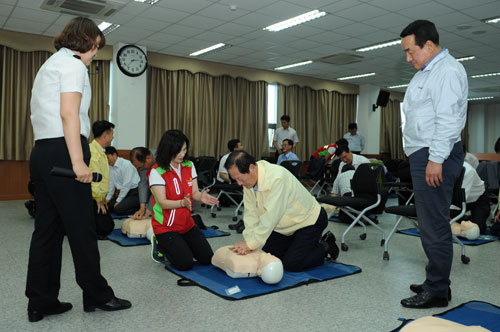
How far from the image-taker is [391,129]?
12.3 m

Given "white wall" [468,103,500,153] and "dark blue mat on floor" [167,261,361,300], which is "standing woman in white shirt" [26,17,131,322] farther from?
"white wall" [468,103,500,153]

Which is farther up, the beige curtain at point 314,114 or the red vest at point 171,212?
the beige curtain at point 314,114

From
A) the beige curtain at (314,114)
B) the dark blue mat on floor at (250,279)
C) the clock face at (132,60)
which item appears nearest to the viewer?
the dark blue mat on floor at (250,279)

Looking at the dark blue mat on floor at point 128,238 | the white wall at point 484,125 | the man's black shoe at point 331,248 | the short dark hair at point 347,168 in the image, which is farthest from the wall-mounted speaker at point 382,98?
the man's black shoe at point 331,248

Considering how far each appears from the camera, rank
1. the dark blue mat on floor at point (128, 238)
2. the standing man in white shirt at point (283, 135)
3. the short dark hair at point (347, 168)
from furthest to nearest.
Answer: the standing man in white shirt at point (283, 135) < the short dark hair at point (347, 168) < the dark blue mat on floor at point (128, 238)

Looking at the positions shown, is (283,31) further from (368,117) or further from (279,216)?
(368,117)

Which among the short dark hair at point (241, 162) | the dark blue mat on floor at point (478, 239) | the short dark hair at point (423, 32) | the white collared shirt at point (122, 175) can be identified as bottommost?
the dark blue mat on floor at point (478, 239)

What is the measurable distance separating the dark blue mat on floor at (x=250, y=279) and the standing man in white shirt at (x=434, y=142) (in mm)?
663

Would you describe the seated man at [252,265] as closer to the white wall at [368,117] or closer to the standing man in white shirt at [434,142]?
the standing man in white shirt at [434,142]

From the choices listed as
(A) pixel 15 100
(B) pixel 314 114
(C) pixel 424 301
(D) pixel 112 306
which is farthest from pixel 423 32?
(B) pixel 314 114

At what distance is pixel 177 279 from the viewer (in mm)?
2854

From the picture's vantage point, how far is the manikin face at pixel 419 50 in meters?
2.37

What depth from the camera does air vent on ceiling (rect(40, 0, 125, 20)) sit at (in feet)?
17.3

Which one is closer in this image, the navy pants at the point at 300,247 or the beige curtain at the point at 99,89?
the navy pants at the point at 300,247
